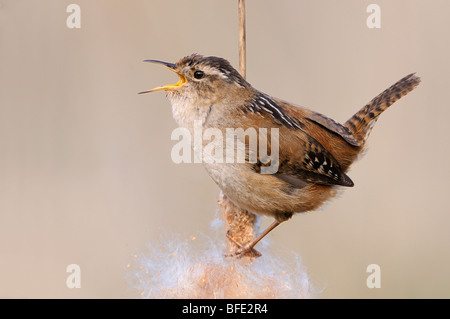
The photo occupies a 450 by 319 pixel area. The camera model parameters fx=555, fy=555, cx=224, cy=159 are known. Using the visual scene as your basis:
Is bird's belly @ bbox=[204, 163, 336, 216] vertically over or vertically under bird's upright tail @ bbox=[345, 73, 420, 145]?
under

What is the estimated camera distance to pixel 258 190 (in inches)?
118

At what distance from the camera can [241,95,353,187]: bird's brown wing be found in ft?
9.80

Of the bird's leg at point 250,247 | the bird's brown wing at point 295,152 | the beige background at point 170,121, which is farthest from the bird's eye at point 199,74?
the beige background at point 170,121

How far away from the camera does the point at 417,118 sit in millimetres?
4309

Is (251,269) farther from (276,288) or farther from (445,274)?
(445,274)

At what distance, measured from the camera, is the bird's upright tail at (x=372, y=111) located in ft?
11.5

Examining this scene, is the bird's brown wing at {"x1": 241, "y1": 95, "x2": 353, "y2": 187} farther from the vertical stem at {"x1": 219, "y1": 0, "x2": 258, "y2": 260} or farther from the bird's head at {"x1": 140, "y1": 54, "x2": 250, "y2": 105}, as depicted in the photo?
the vertical stem at {"x1": 219, "y1": 0, "x2": 258, "y2": 260}

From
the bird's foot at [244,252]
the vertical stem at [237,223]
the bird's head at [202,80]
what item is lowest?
the bird's foot at [244,252]

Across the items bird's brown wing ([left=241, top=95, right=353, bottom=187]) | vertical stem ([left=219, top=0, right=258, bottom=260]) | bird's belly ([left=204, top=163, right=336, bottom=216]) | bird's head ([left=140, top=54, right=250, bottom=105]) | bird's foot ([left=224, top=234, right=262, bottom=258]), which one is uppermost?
bird's head ([left=140, top=54, right=250, bottom=105])

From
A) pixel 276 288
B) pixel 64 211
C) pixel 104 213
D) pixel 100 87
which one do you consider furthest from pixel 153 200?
pixel 276 288

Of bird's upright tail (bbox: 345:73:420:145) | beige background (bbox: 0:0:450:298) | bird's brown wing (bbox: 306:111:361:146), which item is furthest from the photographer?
beige background (bbox: 0:0:450:298)

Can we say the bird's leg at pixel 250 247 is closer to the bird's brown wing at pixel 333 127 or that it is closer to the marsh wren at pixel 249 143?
the marsh wren at pixel 249 143

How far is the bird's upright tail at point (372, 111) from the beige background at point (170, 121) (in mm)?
779

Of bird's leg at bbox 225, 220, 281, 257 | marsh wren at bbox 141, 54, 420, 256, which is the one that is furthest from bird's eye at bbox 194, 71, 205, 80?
bird's leg at bbox 225, 220, 281, 257
